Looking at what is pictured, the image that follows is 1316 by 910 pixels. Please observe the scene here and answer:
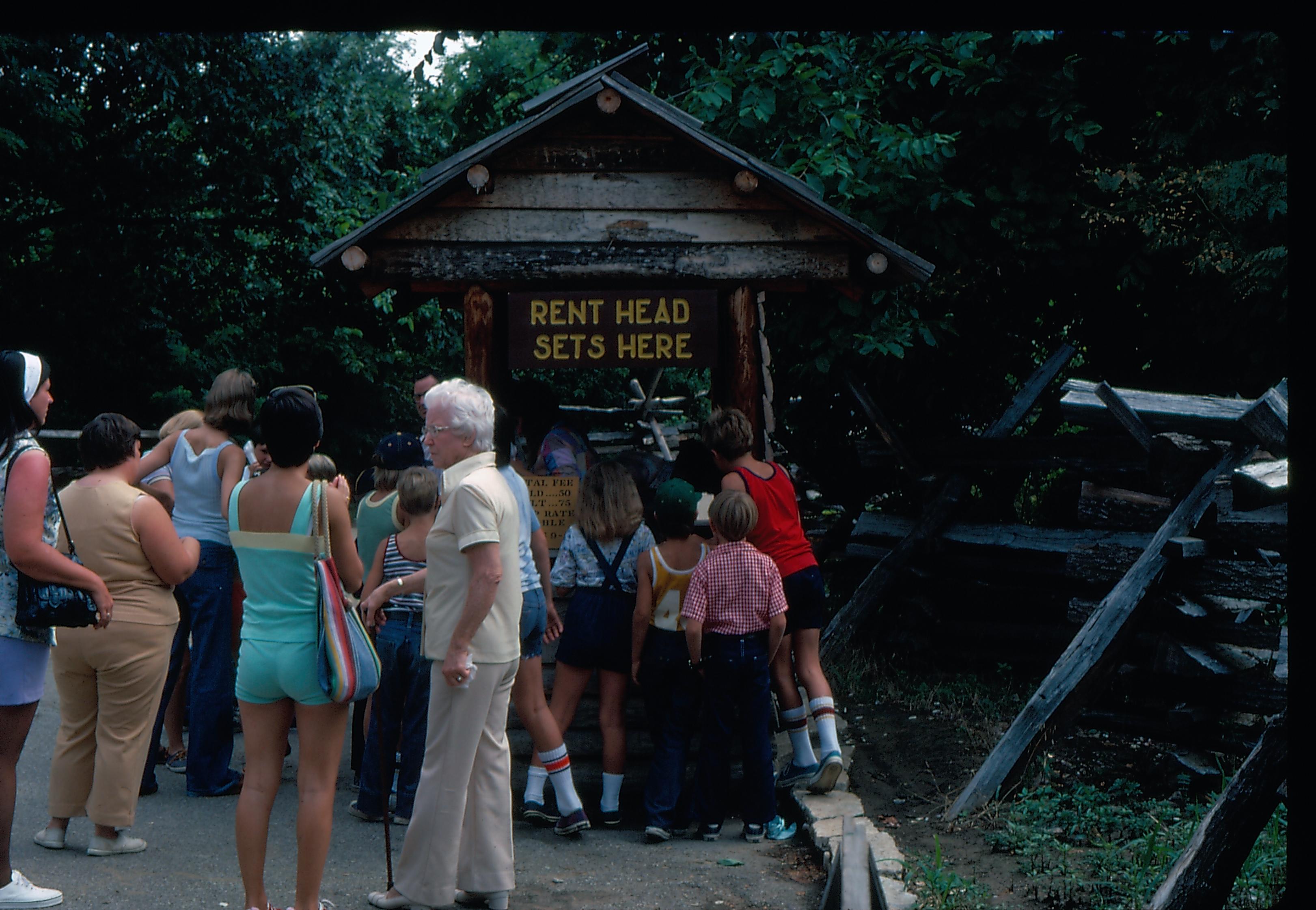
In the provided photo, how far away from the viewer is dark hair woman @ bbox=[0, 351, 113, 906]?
13.2 ft

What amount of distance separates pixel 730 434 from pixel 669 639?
3.65 feet

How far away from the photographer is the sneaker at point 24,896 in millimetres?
4137

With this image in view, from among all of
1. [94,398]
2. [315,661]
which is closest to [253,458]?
[315,661]

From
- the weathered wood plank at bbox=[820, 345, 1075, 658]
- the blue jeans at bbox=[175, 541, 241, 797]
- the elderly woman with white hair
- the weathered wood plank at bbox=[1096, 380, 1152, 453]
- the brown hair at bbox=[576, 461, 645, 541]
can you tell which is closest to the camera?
the elderly woman with white hair

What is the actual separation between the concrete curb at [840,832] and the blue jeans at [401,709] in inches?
76.2

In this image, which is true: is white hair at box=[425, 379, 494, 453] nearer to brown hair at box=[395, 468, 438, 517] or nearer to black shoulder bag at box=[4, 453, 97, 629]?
brown hair at box=[395, 468, 438, 517]

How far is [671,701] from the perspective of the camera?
5.89 meters

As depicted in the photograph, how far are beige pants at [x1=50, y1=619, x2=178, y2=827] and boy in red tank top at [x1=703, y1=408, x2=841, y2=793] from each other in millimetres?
2872

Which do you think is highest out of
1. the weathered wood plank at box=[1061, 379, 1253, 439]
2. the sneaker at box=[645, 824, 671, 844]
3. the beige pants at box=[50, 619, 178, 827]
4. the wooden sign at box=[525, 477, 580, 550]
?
the weathered wood plank at box=[1061, 379, 1253, 439]

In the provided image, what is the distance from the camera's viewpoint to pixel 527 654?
5578 mm

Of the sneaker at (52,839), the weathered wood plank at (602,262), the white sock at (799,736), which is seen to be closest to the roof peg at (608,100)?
the weathered wood plank at (602,262)

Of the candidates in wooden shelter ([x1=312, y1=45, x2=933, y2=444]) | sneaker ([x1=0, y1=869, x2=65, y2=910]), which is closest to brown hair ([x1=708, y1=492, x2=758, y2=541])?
wooden shelter ([x1=312, y1=45, x2=933, y2=444])

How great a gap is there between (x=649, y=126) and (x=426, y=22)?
5.43 meters

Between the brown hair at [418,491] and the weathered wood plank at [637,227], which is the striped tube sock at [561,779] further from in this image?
the weathered wood plank at [637,227]
